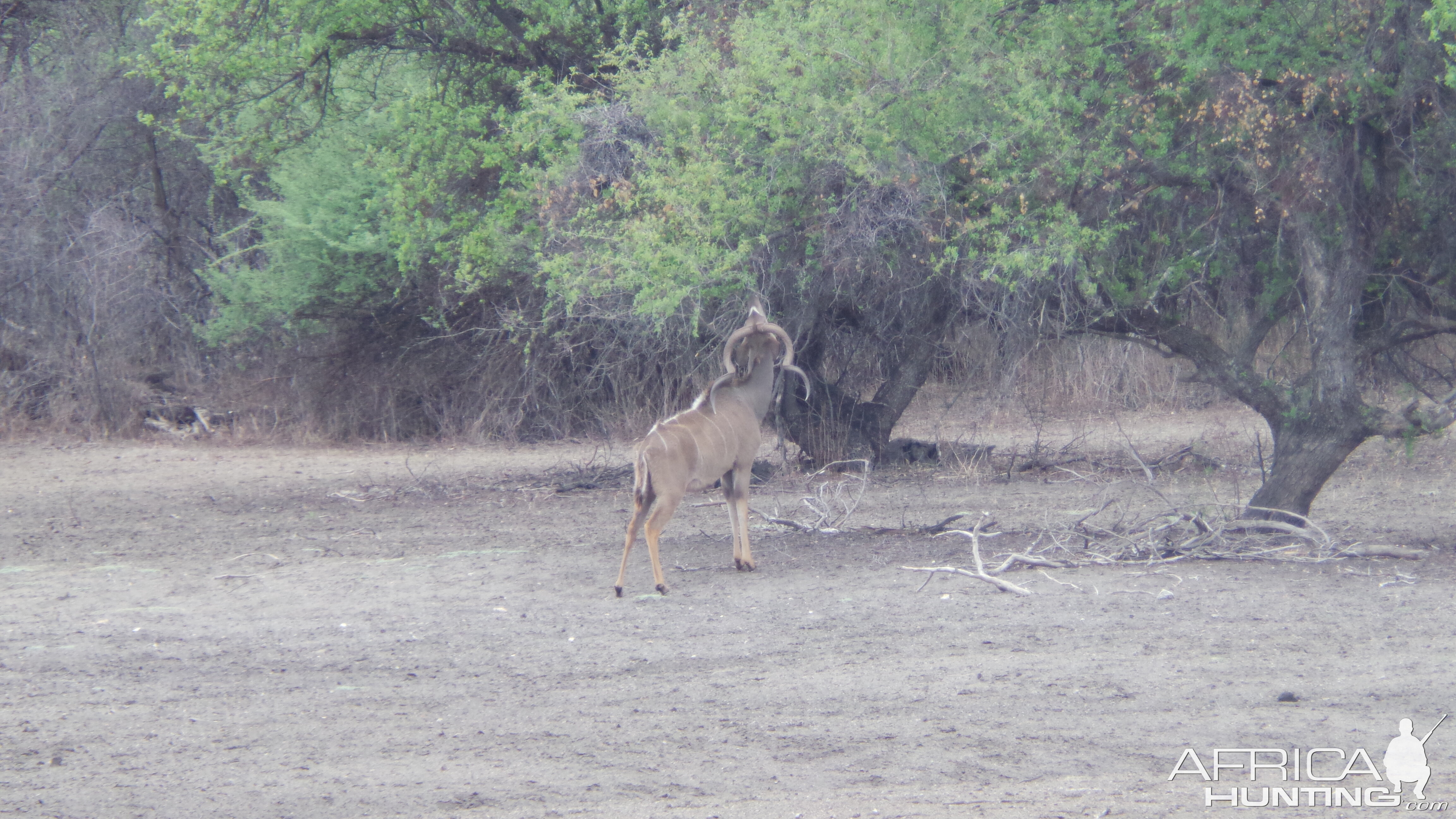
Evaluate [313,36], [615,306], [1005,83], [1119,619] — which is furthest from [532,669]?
[313,36]

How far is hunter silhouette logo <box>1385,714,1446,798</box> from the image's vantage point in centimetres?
518

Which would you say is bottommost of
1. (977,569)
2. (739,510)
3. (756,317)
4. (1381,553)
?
Answer: (1381,553)

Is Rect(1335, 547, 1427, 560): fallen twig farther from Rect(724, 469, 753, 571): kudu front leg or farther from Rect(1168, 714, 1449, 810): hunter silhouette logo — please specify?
Rect(724, 469, 753, 571): kudu front leg

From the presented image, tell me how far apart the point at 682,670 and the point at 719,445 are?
264 cm

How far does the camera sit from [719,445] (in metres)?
9.36

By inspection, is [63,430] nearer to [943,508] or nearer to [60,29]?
[60,29]

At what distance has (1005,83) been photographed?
32.3 feet

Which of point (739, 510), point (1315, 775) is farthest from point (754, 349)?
point (1315, 775)

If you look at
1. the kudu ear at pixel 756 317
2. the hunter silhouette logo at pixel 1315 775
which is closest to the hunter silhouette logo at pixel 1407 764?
the hunter silhouette logo at pixel 1315 775

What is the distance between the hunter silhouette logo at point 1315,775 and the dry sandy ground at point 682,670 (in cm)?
3

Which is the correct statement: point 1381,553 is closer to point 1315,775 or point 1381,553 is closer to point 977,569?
point 977,569

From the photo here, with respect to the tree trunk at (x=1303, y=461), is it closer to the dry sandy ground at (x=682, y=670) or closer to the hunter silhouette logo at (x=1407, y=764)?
the dry sandy ground at (x=682, y=670)

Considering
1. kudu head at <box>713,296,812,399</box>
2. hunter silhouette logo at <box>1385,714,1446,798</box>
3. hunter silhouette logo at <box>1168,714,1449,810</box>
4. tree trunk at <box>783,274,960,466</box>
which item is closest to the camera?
hunter silhouette logo at <box>1168,714,1449,810</box>

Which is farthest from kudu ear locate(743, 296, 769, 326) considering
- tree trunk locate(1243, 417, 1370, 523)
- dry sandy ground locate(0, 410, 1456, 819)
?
tree trunk locate(1243, 417, 1370, 523)
